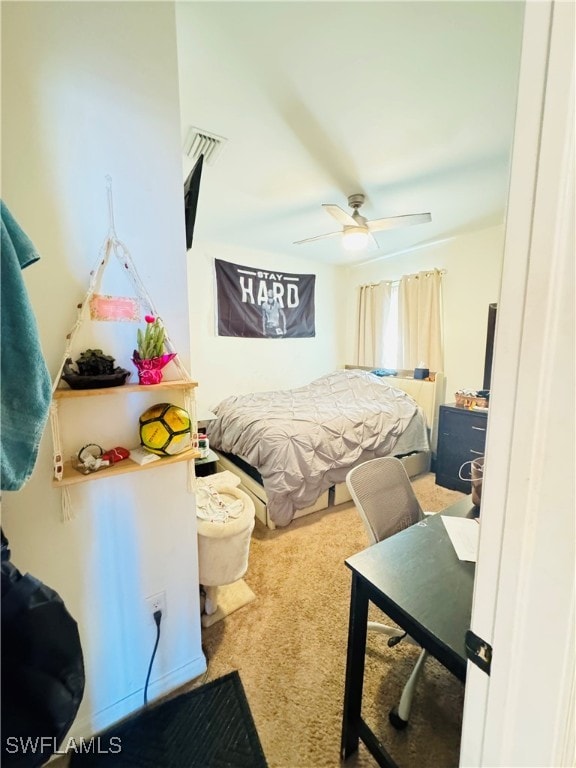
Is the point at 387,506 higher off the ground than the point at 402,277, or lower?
lower

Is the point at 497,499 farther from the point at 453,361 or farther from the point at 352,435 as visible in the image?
the point at 453,361

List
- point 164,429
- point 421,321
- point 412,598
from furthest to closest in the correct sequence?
point 421,321 < point 164,429 < point 412,598

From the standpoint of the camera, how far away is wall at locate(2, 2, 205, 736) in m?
0.90

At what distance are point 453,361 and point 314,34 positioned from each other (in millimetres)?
3119

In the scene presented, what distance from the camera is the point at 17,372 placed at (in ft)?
2.08

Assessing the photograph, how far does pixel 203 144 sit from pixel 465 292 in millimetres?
2884

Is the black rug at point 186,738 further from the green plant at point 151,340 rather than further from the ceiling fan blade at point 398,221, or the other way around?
the ceiling fan blade at point 398,221

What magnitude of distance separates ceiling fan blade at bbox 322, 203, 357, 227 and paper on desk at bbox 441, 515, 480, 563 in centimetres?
198

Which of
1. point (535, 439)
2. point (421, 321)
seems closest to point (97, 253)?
point (535, 439)

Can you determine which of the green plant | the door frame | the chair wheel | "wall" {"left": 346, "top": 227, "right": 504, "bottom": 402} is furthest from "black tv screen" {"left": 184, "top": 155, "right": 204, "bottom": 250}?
"wall" {"left": 346, "top": 227, "right": 504, "bottom": 402}

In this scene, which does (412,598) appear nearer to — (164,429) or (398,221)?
(164,429)

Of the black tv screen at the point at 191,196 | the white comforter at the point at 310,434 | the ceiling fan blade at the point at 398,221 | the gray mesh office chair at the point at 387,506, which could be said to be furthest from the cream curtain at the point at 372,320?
the black tv screen at the point at 191,196

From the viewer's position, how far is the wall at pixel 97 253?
35.6 inches

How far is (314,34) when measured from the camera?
1175 mm
